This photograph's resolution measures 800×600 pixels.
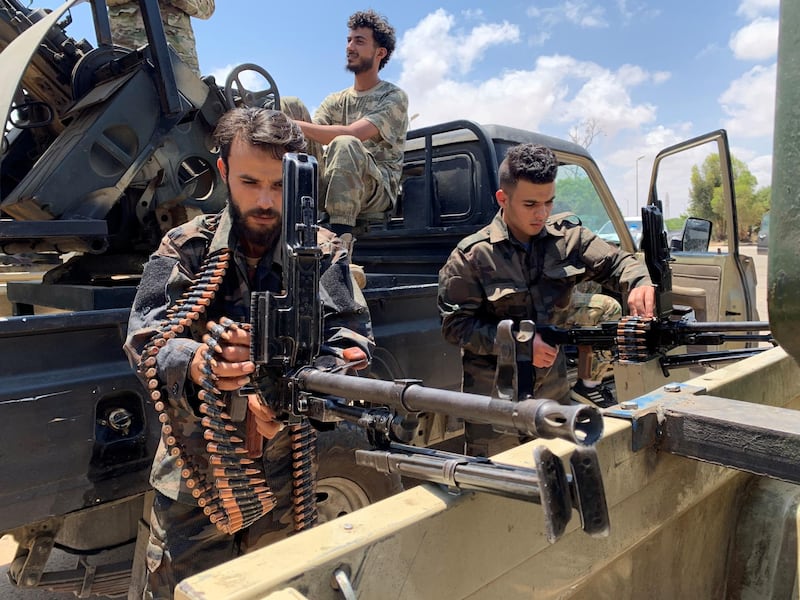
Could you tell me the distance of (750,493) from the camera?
217 centimetres

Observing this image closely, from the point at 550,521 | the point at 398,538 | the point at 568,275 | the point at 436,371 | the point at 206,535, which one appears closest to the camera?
the point at 550,521

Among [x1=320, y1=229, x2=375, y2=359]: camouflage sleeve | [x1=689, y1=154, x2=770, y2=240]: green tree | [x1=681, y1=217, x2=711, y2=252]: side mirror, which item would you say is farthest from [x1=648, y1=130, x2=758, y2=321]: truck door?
[x1=689, y1=154, x2=770, y2=240]: green tree

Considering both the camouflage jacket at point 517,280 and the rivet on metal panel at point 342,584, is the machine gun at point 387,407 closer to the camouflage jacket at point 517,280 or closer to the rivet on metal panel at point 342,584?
the rivet on metal panel at point 342,584

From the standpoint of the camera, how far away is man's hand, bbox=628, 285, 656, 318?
8.39 ft

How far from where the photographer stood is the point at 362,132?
3.85 metres

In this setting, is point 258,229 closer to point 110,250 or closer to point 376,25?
point 110,250

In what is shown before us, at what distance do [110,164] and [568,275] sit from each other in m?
2.11

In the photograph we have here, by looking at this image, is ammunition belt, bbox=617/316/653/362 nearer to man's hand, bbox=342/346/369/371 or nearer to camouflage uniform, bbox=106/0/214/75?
man's hand, bbox=342/346/369/371

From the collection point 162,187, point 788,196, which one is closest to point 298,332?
point 788,196

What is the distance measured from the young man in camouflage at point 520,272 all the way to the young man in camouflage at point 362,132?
108 centimetres

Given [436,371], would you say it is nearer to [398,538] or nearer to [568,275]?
[568,275]

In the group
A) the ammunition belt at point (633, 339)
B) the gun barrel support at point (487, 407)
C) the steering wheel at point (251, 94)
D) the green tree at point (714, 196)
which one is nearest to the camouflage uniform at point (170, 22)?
the steering wheel at point (251, 94)

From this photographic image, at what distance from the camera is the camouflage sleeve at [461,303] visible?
110 inches

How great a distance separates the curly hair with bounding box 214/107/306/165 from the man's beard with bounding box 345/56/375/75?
2318mm
